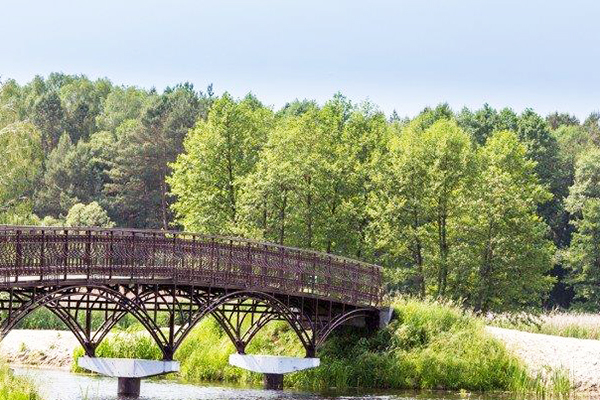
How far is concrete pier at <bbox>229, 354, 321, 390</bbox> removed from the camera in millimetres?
48469

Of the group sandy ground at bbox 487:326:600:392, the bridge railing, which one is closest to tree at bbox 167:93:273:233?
the bridge railing

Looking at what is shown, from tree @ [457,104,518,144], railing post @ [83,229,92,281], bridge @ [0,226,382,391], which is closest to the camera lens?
bridge @ [0,226,382,391]

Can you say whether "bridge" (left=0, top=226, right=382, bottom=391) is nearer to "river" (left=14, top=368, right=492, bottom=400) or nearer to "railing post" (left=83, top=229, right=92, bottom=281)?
"railing post" (left=83, top=229, right=92, bottom=281)

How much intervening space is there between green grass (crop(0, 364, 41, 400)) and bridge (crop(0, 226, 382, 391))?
1780mm

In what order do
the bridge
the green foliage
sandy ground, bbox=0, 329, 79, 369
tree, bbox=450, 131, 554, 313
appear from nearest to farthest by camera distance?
the bridge < sandy ground, bbox=0, 329, 79, 369 < tree, bbox=450, 131, 554, 313 < the green foliage

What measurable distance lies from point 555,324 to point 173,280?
21910 mm

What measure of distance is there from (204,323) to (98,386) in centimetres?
981

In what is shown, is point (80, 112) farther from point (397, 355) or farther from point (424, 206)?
point (397, 355)

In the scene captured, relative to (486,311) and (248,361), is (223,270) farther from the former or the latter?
(486,311)

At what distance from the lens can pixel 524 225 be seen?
65188mm

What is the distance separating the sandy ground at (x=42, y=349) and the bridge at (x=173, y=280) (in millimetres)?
6960

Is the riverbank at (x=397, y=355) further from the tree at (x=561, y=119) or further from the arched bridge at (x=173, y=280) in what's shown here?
the tree at (x=561, y=119)

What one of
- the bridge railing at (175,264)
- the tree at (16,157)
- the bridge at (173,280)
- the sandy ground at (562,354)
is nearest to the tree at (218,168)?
the tree at (16,157)

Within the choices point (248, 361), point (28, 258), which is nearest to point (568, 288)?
point (248, 361)
